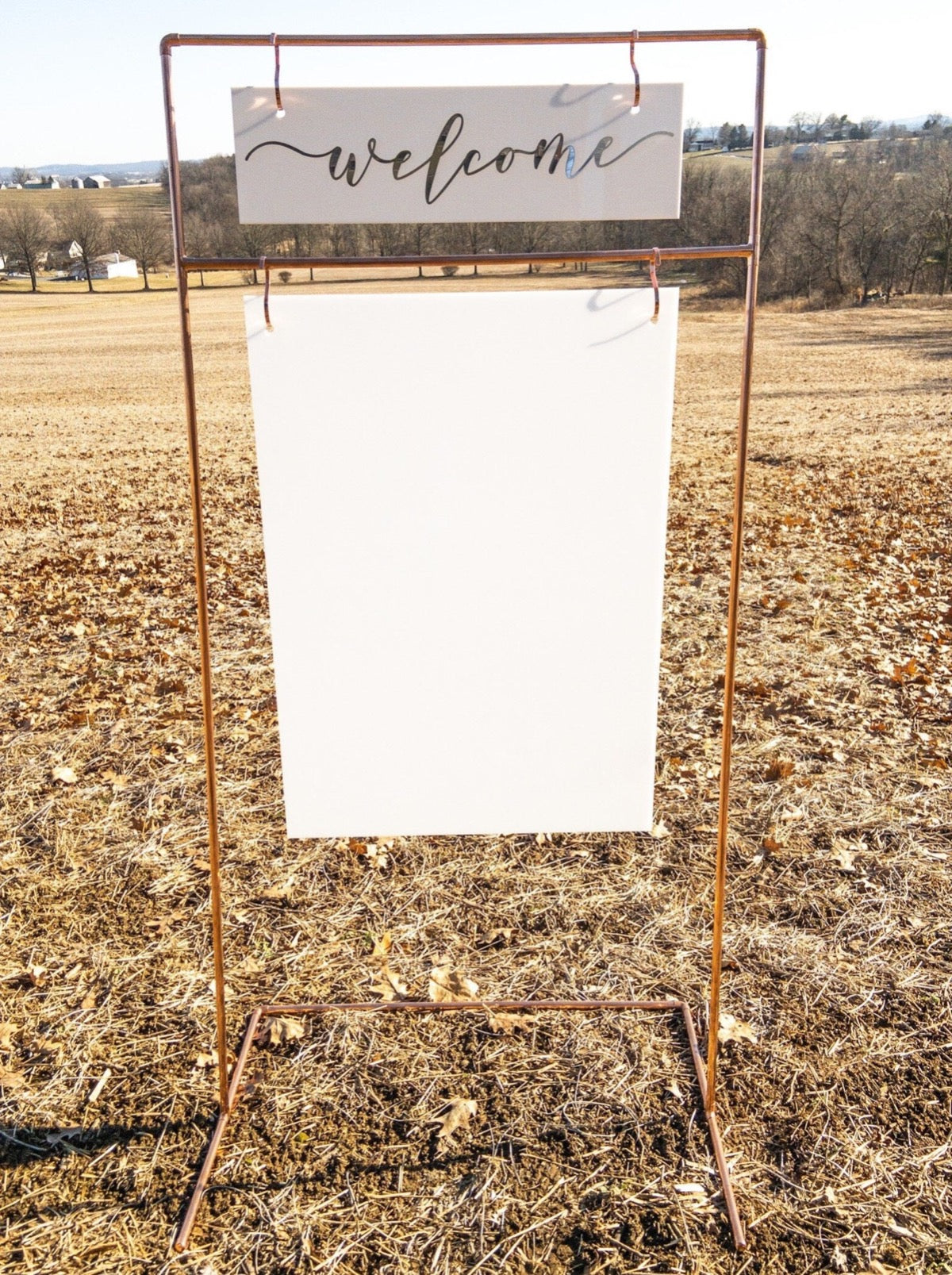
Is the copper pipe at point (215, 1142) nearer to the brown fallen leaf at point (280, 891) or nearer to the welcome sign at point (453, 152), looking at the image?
the brown fallen leaf at point (280, 891)

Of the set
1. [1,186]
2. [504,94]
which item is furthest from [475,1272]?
[1,186]

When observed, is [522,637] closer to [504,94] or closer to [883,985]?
[504,94]

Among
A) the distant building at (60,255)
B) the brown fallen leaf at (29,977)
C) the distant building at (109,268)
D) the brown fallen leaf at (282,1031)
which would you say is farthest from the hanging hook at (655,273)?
the distant building at (60,255)

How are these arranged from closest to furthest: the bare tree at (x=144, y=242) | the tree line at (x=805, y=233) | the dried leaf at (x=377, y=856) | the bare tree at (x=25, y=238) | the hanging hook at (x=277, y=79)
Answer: the hanging hook at (x=277, y=79)
the dried leaf at (x=377, y=856)
the tree line at (x=805, y=233)
the bare tree at (x=25, y=238)
the bare tree at (x=144, y=242)

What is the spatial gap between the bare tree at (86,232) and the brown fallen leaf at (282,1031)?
65.6 m

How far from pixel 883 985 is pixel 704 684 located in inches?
94.4

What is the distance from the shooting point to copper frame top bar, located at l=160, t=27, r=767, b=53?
2.12m

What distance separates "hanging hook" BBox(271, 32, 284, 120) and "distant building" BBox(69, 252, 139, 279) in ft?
229

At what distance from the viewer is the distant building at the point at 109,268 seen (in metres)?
64.9

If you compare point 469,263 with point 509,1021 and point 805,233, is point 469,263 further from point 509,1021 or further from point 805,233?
point 805,233

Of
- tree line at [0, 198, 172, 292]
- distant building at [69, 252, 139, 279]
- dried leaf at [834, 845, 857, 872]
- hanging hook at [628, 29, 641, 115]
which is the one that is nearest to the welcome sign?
hanging hook at [628, 29, 641, 115]

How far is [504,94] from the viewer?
2115mm

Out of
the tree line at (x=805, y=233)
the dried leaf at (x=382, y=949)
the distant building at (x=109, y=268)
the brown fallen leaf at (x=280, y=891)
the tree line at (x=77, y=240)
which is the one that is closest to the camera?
the dried leaf at (x=382, y=949)

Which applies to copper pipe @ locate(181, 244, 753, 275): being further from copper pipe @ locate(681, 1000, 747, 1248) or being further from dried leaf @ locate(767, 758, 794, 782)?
dried leaf @ locate(767, 758, 794, 782)
